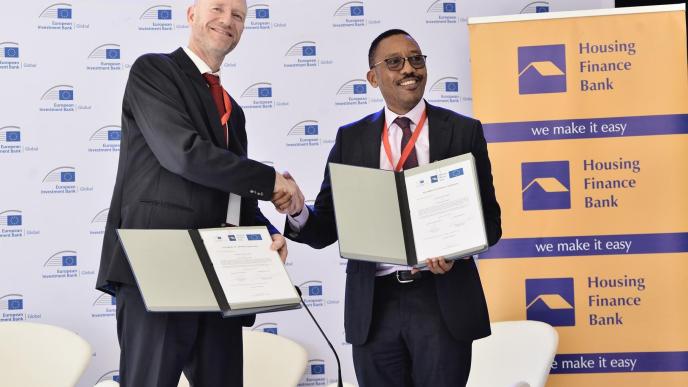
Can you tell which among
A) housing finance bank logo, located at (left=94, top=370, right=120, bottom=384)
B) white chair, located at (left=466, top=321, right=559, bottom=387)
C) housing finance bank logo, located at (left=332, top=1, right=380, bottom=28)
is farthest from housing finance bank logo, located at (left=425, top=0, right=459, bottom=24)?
housing finance bank logo, located at (left=94, top=370, right=120, bottom=384)

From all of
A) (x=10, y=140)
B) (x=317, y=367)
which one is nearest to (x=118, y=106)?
(x=10, y=140)

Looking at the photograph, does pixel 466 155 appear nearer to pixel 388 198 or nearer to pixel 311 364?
pixel 388 198

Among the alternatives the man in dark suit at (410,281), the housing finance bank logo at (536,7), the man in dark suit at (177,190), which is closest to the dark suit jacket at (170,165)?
the man in dark suit at (177,190)

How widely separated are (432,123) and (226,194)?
0.89 m

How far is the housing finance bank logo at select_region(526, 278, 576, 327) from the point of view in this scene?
200 inches

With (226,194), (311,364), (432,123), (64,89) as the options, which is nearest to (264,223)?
(226,194)

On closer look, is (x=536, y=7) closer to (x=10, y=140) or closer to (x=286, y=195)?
(x=286, y=195)

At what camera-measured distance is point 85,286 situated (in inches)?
215

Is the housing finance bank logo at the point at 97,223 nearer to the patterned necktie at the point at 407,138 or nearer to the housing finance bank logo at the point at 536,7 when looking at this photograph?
the patterned necktie at the point at 407,138

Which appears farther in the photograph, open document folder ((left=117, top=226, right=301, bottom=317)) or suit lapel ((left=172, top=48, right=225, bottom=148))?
suit lapel ((left=172, top=48, right=225, bottom=148))

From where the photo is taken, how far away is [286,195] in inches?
120

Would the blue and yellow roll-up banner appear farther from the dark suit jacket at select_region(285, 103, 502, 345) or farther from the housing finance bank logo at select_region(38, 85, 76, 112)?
the housing finance bank logo at select_region(38, 85, 76, 112)

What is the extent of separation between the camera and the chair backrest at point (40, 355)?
468cm

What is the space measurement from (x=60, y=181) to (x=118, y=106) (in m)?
0.61
